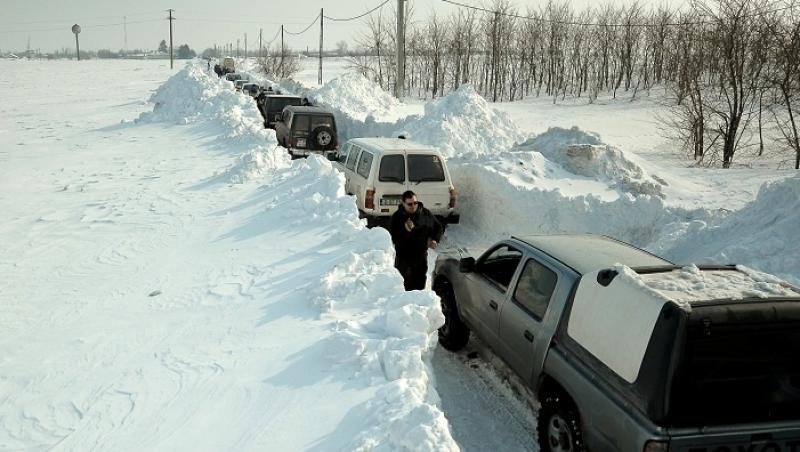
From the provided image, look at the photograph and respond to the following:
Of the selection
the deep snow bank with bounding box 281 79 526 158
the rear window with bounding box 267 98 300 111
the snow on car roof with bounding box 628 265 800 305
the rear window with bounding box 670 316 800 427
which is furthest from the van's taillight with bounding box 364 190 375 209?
the rear window with bounding box 267 98 300 111

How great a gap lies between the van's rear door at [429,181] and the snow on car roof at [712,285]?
23.3ft

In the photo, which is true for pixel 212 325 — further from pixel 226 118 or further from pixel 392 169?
pixel 226 118

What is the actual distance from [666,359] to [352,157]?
958 centimetres

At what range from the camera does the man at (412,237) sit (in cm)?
739

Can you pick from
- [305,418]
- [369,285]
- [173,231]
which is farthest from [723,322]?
[173,231]

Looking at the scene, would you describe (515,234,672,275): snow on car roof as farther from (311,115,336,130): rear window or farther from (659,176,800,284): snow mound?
(311,115,336,130): rear window

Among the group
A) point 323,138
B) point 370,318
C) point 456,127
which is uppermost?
point 456,127

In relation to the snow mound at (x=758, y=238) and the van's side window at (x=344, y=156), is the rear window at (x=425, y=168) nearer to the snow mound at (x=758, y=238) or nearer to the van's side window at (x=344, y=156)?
the van's side window at (x=344, y=156)

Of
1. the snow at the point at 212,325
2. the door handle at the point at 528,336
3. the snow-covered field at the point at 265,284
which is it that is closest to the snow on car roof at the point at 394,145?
the snow at the point at 212,325

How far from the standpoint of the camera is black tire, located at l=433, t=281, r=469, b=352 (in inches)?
277

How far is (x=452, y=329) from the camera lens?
7043mm

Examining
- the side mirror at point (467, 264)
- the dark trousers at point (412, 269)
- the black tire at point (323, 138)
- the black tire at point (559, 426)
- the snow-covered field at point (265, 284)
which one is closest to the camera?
the snow-covered field at point (265, 284)

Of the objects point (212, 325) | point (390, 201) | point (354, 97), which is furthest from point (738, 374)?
point (354, 97)

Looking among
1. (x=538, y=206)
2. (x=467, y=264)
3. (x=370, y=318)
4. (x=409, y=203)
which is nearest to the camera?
(x=370, y=318)
